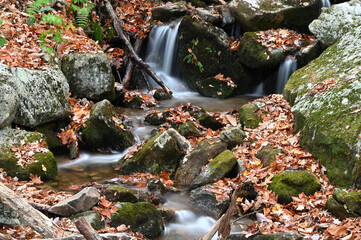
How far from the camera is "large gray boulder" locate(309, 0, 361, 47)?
9.68 metres

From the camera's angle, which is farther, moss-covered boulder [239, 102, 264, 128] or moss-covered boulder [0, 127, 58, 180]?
moss-covered boulder [239, 102, 264, 128]

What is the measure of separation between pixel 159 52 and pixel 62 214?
8622 mm

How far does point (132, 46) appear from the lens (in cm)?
1182

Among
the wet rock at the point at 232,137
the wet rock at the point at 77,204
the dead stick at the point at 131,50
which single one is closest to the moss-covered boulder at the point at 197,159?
the wet rock at the point at 232,137

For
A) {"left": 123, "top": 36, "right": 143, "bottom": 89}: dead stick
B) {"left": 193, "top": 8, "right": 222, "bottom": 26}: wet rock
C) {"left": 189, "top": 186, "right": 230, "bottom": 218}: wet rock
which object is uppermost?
{"left": 193, "top": 8, "right": 222, "bottom": 26}: wet rock

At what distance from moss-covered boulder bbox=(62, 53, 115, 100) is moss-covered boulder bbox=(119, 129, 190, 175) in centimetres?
261

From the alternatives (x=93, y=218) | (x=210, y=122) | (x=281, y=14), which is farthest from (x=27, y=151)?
(x=281, y=14)

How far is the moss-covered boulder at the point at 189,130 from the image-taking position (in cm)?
734

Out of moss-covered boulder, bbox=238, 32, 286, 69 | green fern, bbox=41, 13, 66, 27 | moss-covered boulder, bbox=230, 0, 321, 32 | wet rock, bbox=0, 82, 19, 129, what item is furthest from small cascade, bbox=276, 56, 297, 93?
wet rock, bbox=0, 82, 19, 129

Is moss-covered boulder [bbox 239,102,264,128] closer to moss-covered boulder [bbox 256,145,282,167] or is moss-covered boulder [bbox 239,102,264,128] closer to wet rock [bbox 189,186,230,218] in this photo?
moss-covered boulder [bbox 256,145,282,167]

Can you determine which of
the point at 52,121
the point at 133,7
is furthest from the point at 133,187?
the point at 133,7

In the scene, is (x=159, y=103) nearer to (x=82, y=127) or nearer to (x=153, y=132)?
(x=153, y=132)

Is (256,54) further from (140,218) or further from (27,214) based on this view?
(27,214)

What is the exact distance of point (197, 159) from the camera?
6.32 meters
